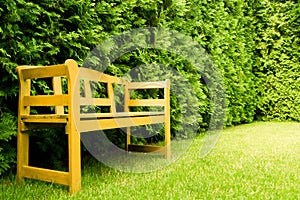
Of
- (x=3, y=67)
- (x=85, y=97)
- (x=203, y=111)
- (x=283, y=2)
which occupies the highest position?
(x=283, y=2)

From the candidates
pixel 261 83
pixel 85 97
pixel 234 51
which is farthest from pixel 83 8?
pixel 261 83

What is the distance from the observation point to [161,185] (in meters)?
2.56

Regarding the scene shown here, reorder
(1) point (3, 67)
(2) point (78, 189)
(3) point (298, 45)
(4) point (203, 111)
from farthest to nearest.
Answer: (3) point (298, 45) → (4) point (203, 111) → (1) point (3, 67) → (2) point (78, 189)

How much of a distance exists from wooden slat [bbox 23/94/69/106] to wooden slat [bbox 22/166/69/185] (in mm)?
494

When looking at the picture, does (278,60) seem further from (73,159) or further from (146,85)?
(73,159)

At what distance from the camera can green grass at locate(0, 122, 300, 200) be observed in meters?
2.32

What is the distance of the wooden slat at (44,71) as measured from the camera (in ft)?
7.92

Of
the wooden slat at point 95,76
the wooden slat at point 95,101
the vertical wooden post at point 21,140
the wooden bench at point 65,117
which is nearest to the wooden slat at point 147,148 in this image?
the wooden bench at point 65,117

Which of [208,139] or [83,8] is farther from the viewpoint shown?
[208,139]

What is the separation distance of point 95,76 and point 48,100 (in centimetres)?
77

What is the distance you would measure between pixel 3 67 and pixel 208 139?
3.40m

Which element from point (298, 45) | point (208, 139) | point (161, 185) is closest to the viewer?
point (161, 185)

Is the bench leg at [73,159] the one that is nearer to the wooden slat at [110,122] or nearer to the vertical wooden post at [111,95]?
the wooden slat at [110,122]

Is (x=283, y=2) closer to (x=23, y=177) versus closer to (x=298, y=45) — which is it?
(x=298, y=45)
